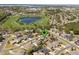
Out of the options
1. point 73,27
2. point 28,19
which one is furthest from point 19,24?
point 73,27

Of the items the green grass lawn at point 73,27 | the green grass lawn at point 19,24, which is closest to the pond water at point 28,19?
the green grass lawn at point 19,24

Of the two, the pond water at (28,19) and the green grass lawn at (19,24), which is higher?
the pond water at (28,19)

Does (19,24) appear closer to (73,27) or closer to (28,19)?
(28,19)

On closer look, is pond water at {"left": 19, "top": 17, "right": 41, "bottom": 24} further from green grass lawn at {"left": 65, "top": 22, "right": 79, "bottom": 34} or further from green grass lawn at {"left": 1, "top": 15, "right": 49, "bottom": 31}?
green grass lawn at {"left": 65, "top": 22, "right": 79, "bottom": 34}

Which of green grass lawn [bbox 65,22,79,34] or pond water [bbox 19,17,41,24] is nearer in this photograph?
green grass lawn [bbox 65,22,79,34]

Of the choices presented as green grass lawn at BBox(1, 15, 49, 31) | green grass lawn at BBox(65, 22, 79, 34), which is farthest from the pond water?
green grass lawn at BBox(65, 22, 79, 34)

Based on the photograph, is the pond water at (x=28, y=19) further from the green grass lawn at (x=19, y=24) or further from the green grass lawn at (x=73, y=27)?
the green grass lawn at (x=73, y=27)
